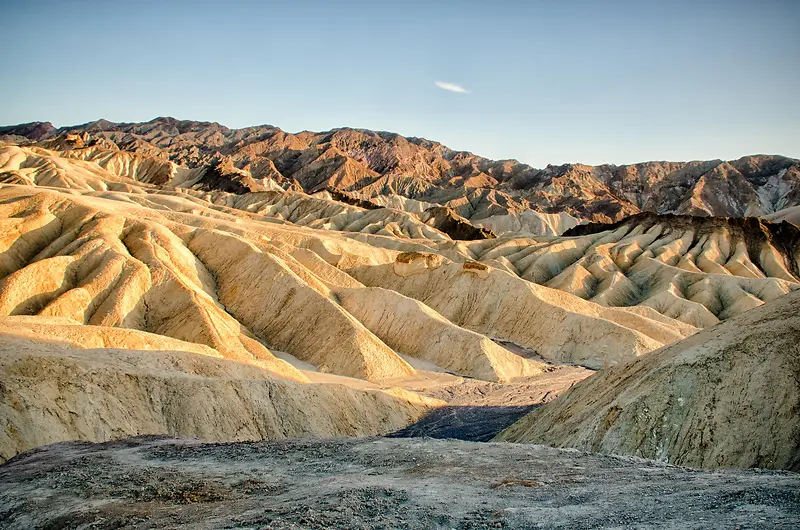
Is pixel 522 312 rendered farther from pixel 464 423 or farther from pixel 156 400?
pixel 156 400

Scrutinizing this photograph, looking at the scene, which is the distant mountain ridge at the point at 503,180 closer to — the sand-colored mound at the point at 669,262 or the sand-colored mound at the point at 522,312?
the sand-colored mound at the point at 669,262

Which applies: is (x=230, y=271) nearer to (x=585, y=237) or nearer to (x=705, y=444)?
(x=705, y=444)

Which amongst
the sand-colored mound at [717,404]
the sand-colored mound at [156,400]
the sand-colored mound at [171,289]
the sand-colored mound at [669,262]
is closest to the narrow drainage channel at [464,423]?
the sand-colored mound at [156,400]

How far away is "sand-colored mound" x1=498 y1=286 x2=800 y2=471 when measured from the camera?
44.0 ft

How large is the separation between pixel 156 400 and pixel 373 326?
23280 millimetres

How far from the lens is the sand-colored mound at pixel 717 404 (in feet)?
44.0

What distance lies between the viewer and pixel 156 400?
68.4 feet

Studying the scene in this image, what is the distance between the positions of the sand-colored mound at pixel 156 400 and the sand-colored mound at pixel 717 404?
10.3 metres

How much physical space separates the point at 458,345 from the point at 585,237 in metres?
47.4

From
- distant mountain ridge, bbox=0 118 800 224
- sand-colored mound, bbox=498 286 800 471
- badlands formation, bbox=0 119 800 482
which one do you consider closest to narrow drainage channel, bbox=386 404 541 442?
badlands formation, bbox=0 119 800 482

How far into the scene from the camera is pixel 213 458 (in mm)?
13914

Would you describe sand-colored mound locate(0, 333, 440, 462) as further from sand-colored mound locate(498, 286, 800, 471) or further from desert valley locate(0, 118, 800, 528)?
sand-colored mound locate(498, 286, 800, 471)

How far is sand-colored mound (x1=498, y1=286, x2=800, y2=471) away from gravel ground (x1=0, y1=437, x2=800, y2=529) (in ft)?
9.39

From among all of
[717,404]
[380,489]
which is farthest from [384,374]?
[380,489]
